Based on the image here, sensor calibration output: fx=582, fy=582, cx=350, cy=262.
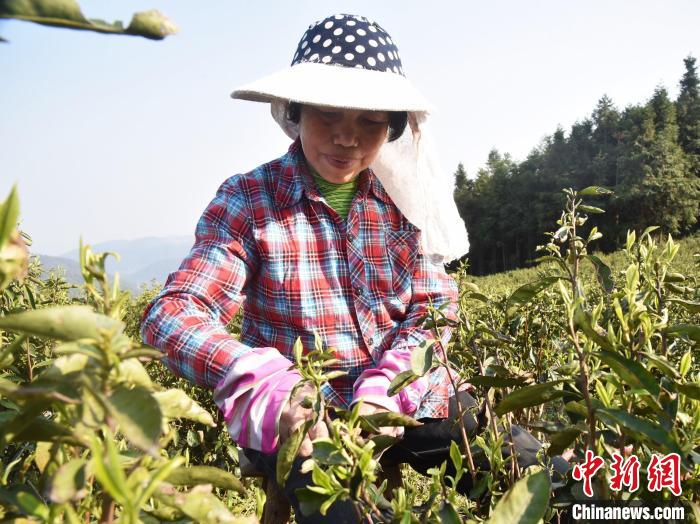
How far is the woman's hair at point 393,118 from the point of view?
Result: 85.7 inches

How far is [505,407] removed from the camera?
853 mm

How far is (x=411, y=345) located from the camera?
6.18ft

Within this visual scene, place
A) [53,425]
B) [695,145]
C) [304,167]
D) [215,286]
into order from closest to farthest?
[53,425]
[215,286]
[304,167]
[695,145]

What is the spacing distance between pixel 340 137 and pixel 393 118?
40 cm

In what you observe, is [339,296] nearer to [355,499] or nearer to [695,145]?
[355,499]

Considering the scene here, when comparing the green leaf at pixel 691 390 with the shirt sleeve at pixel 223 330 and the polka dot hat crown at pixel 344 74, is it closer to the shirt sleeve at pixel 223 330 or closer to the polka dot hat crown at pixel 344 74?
the shirt sleeve at pixel 223 330

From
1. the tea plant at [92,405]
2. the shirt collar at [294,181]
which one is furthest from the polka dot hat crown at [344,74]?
the tea plant at [92,405]

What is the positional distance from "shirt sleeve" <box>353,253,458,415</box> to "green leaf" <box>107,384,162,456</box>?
2.99ft

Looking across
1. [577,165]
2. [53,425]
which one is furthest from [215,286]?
[577,165]

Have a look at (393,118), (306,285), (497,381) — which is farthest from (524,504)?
(393,118)

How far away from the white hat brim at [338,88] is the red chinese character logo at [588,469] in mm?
1217

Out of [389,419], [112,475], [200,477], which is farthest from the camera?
[389,419]

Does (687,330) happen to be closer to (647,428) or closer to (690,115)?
(647,428)

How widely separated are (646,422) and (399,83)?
1.53 metres
